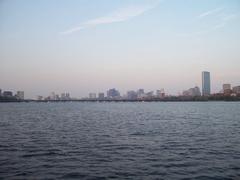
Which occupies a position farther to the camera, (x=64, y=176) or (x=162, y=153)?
(x=162, y=153)

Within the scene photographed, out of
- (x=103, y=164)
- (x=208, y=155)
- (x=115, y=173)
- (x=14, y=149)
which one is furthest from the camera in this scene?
(x=14, y=149)

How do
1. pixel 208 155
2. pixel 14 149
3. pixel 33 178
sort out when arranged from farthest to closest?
pixel 14 149
pixel 208 155
pixel 33 178

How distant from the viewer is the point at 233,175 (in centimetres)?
1784

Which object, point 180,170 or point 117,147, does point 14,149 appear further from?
point 180,170

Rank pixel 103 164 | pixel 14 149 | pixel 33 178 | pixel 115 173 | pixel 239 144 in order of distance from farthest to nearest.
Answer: pixel 239 144 → pixel 14 149 → pixel 103 164 → pixel 115 173 → pixel 33 178

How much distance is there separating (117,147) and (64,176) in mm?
10161

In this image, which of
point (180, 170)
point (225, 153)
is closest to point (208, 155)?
point (225, 153)

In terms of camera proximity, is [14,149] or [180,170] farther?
[14,149]

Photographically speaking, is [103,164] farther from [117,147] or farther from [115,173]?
[117,147]

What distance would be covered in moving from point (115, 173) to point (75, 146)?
10296 millimetres

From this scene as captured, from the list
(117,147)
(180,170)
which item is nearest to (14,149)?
(117,147)

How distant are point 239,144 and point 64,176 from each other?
18591 mm

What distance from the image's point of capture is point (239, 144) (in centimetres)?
2872

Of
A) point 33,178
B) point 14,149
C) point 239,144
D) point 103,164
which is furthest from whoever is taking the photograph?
point 239,144
